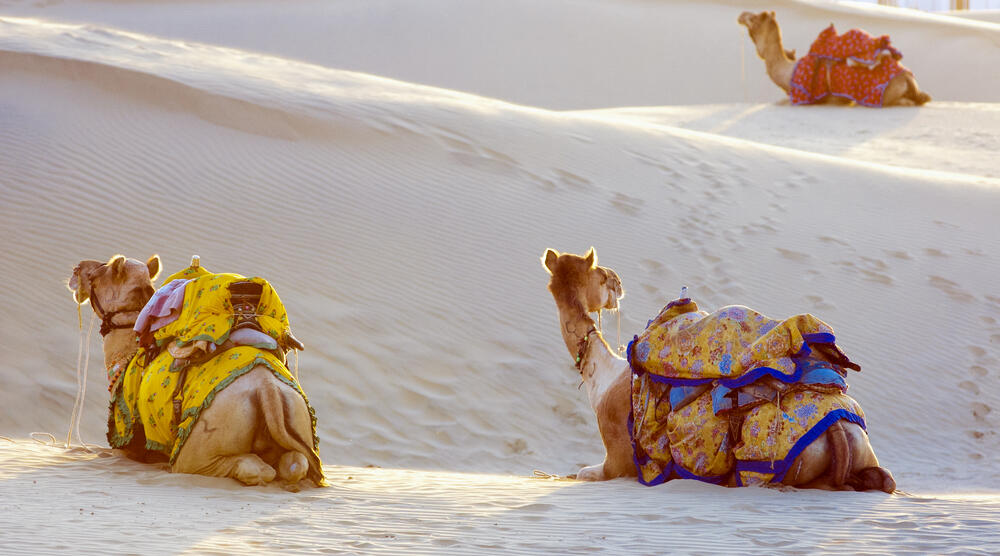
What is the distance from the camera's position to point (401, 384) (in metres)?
9.91

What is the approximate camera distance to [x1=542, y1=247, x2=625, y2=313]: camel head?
24.2 ft

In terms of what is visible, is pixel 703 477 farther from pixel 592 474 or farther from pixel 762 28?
pixel 762 28

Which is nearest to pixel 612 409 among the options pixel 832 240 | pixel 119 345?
pixel 119 345

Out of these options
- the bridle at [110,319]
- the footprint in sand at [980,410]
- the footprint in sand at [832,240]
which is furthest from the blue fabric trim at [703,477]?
the footprint in sand at [832,240]

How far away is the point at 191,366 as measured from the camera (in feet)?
21.3

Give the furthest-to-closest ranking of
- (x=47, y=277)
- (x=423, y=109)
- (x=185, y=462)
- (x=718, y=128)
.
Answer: (x=718, y=128) → (x=423, y=109) → (x=47, y=277) → (x=185, y=462)

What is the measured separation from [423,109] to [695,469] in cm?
998

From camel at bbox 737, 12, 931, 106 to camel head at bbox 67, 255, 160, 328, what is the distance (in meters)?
18.6

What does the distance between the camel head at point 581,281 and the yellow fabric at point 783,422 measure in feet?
4.95

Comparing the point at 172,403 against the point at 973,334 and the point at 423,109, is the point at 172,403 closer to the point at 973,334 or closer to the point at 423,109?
the point at 973,334

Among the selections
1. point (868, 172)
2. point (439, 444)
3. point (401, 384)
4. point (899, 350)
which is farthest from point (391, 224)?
point (868, 172)

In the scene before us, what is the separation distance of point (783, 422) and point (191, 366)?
315 cm

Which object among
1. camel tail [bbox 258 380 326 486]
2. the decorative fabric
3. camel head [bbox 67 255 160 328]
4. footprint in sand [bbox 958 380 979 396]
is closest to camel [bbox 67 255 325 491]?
camel tail [bbox 258 380 326 486]

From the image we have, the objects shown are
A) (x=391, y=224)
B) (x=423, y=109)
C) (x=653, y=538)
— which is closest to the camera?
(x=653, y=538)
